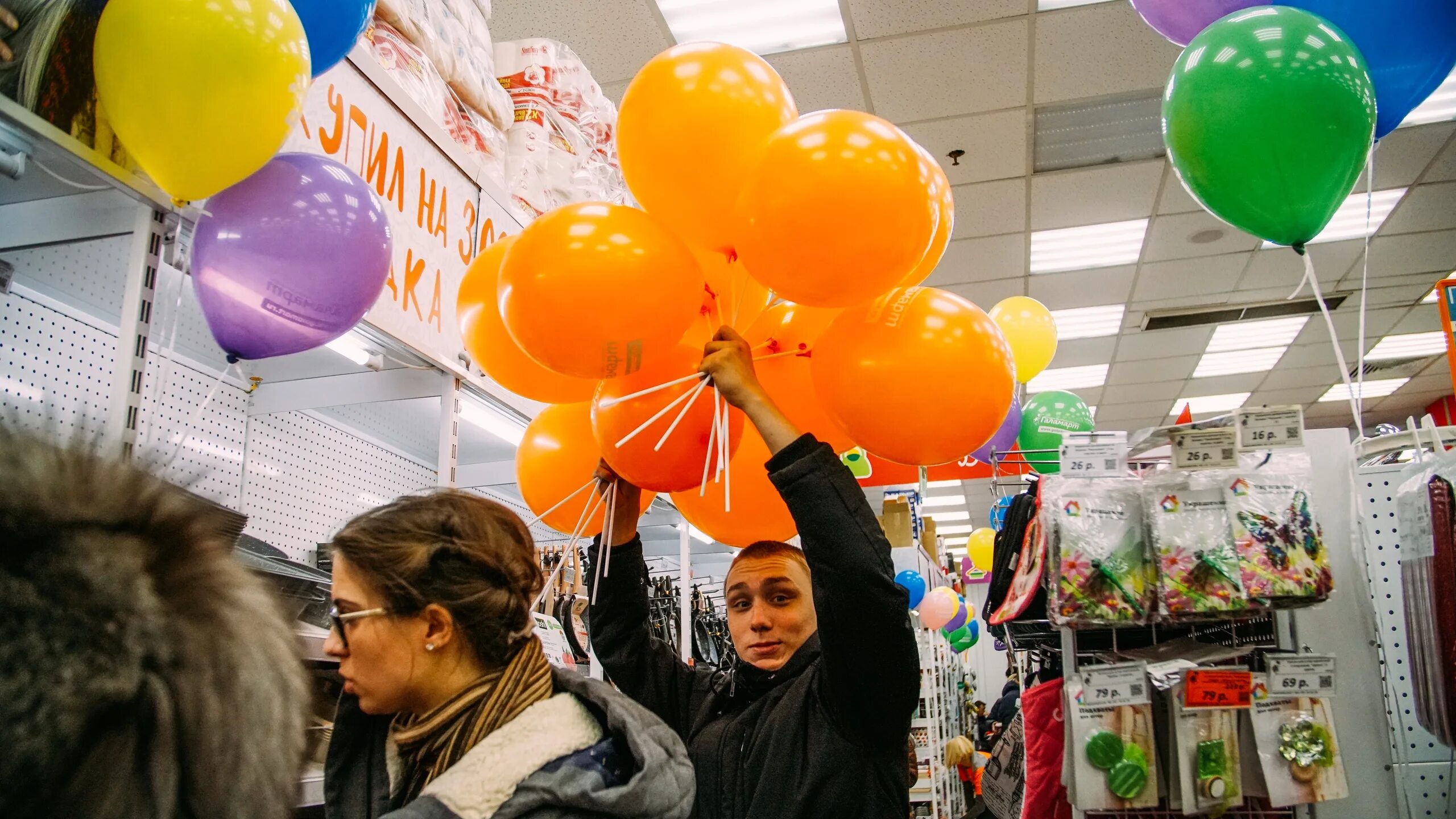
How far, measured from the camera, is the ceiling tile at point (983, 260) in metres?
5.62

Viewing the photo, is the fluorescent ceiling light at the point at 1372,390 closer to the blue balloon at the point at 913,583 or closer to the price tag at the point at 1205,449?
the blue balloon at the point at 913,583

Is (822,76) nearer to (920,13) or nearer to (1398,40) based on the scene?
(920,13)

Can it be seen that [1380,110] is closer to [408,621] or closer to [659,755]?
[659,755]

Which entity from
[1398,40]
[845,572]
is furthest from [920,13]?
[845,572]

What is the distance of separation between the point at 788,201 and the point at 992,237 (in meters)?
4.74

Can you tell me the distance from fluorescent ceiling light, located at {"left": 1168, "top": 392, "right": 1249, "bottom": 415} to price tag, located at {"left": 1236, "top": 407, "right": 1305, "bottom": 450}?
298 inches

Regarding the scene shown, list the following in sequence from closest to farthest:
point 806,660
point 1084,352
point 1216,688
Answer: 1. point 806,660
2. point 1216,688
3. point 1084,352

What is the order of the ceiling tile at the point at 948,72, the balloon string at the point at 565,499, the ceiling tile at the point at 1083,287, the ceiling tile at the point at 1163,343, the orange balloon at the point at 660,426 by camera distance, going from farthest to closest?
the ceiling tile at the point at 1163,343, the ceiling tile at the point at 1083,287, the ceiling tile at the point at 948,72, the balloon string at the point at 565,499, the orange balloon at the point at 660,426

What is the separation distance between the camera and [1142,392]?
848 cm

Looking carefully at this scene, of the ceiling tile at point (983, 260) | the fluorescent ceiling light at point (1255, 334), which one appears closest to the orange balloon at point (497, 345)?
the ceiling tile at point (983, 260)

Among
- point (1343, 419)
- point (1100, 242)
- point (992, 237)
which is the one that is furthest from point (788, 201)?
point (1343, 419)

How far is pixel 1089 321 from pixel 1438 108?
2704 millimetres

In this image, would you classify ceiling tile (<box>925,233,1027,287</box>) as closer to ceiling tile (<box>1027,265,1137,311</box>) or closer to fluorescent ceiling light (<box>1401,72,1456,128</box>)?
ceiling tile (<box>1027,265,1137,311</box>)

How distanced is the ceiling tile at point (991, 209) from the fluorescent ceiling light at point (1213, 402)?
4.26m
